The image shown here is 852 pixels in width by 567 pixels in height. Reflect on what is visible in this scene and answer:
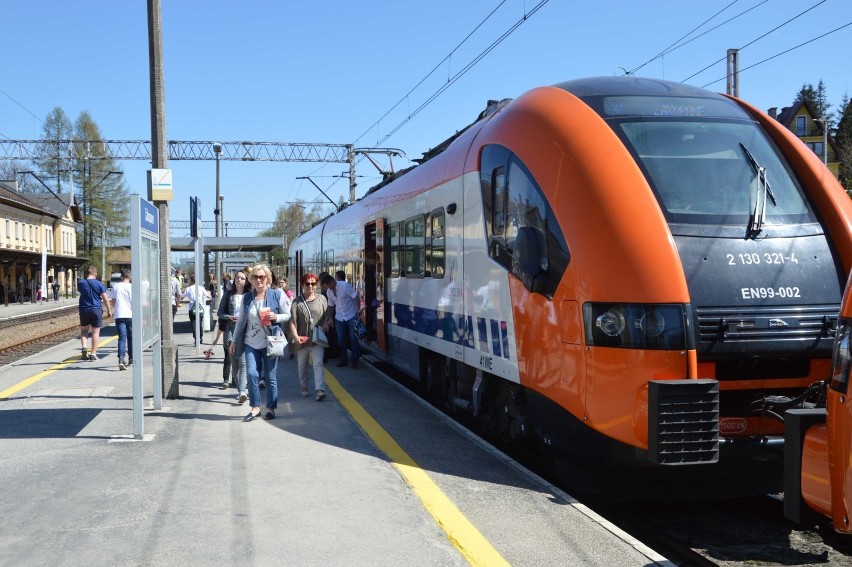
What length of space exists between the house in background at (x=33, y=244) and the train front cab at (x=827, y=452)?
149ft

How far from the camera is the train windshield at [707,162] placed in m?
5.86

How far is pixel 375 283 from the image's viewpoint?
A: 540 inches

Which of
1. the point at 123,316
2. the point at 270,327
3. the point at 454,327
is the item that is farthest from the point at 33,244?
the point at 454,327

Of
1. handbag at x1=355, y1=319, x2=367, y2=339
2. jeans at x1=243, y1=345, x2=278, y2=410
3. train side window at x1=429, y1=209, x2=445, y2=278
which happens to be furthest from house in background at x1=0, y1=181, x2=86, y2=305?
train side window at x1=429, y1=209, x2=445, y2=278

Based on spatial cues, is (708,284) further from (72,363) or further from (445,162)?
(72,363)

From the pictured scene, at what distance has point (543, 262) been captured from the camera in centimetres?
612

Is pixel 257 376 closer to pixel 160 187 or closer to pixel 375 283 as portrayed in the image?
pixel 160 187

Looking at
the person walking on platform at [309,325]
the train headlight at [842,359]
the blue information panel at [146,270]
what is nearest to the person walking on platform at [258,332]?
the person walking on platform at [309,325]

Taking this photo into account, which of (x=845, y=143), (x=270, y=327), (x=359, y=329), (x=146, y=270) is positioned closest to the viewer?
(x=146, y=270)

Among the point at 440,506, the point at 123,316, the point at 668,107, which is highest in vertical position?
the point at 668,107

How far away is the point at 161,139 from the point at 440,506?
6.67m

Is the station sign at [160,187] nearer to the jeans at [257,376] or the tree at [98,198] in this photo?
the jeans at [257,376]

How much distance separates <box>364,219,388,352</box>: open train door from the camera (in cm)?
1257

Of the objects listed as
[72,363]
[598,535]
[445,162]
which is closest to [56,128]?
[72,363]
